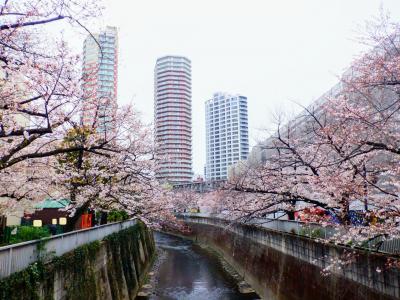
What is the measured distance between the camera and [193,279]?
2898 cm

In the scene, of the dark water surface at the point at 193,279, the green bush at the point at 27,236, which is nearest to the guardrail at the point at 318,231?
the dark water surface at the point at 193,279

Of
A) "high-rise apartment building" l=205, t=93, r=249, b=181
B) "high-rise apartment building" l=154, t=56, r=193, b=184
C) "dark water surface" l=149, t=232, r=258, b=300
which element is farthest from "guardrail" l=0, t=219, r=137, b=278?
"high-rise apartment building" l=205, t=93, r=249, b=181

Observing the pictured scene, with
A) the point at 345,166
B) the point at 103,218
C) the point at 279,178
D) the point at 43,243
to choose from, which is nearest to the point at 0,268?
the point at 43,243

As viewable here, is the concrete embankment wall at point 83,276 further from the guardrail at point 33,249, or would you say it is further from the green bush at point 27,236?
the green bush at point 27,236

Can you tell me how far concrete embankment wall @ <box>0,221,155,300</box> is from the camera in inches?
329

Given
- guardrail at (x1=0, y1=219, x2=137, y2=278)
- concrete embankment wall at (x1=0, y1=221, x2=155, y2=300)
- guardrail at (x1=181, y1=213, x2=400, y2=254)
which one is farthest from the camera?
guardrail at (x1=181, y1=213, x2=400, y2=254)

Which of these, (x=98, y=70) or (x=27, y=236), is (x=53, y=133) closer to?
(x=98, y=70)

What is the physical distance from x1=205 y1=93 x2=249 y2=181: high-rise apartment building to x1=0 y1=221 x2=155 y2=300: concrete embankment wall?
142651 millimetres

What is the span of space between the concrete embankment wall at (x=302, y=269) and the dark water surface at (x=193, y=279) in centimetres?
172

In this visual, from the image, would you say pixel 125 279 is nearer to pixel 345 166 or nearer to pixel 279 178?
pixel 279 178

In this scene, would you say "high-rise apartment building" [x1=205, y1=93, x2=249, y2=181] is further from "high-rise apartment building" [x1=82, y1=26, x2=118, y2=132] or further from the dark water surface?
"high-rise apartment building" [x1=82, y1=26, x2=118, y2=132]

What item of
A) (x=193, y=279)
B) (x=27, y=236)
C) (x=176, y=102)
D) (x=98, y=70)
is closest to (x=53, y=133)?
(x=98, y=70)

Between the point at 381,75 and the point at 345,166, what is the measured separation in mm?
4984

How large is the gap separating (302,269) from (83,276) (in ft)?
32.0
